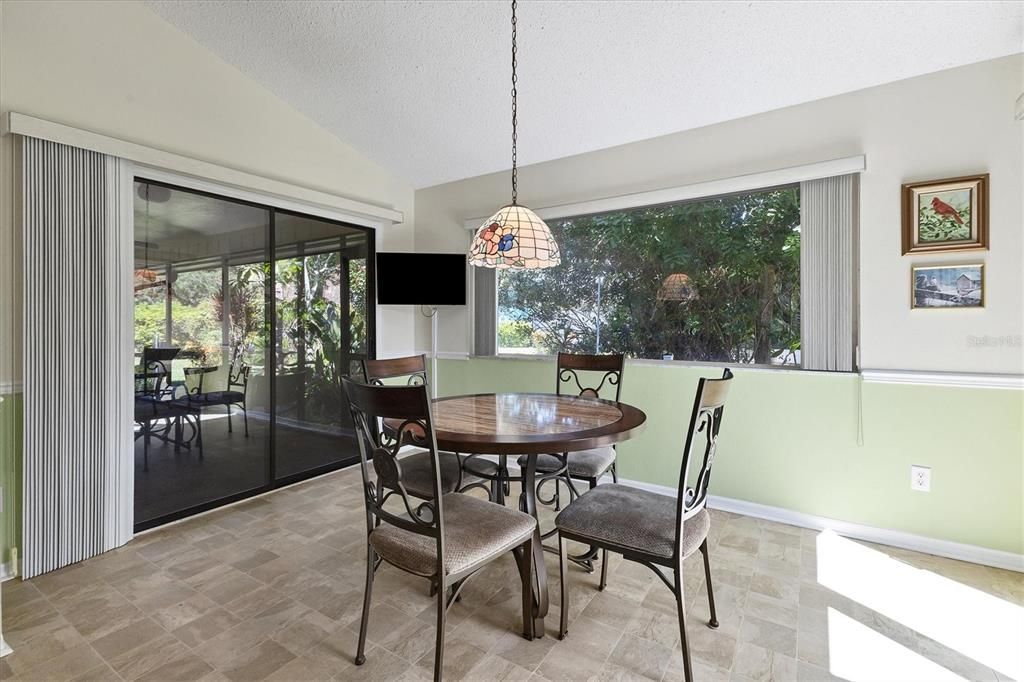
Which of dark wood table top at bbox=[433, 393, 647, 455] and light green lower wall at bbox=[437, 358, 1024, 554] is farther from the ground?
dark wood table top at bbox=[433, 393, 647, 455]

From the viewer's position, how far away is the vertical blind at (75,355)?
7.72 feet

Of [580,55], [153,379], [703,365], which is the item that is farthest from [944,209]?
[153,379]

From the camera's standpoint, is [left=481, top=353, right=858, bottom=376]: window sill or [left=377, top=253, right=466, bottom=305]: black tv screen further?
[left=377, top=253, right=466, bottom=305]: black tv screen

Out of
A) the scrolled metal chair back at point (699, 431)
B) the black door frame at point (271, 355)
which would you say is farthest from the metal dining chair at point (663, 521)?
the black door frame at point (271, 355)

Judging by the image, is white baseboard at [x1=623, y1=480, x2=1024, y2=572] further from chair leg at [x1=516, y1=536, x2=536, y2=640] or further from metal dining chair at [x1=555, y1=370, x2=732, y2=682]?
chair leg at [x1=516, y1=536, x2=536, y2=640]

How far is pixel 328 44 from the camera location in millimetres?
2877

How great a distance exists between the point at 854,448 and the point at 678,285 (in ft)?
4.71

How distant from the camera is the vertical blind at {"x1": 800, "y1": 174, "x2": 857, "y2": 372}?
2.75 m

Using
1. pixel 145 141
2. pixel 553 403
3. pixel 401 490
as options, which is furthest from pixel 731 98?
pixel 145 141

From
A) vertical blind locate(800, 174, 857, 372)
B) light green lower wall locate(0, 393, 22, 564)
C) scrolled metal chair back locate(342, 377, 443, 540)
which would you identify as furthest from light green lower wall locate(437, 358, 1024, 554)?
light green lower wall locate(0, 393, 22, 564)

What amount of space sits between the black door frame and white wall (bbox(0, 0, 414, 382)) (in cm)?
24

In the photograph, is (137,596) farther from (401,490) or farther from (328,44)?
(328,44)

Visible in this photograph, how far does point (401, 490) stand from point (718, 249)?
267 cm

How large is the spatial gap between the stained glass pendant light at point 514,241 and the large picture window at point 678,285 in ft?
5.03
